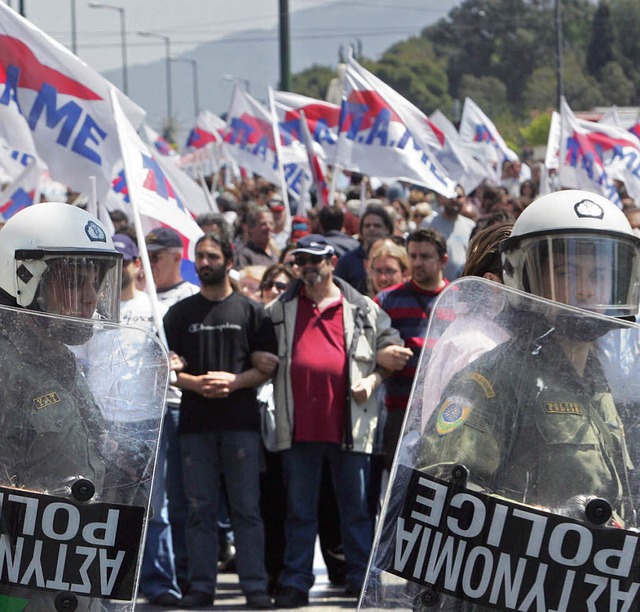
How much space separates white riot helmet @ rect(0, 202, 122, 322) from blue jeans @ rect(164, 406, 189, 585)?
12.3 feet

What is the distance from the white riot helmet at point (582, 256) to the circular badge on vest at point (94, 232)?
113cm

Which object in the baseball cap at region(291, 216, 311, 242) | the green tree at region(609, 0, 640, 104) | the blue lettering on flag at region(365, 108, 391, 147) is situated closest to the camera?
the blue lettering on flag at region(365, 108, 391, 147)

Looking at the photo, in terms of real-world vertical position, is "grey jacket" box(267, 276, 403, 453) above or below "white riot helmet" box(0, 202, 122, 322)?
below

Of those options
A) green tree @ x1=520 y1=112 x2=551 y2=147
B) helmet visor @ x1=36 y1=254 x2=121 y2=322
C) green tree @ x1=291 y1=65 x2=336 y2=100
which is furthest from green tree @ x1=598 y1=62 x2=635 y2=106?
helmet visor @ x1=36 y1=254 x2=121 y2=322

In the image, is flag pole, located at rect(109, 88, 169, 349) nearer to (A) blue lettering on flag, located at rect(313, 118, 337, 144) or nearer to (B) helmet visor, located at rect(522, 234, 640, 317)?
(B) helmet visor, located at rect(522, 234, 640, 317)

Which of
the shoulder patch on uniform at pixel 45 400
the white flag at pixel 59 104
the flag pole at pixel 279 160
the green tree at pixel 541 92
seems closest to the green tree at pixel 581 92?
the green tree at pixel 541 92

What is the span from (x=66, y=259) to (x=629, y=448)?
1512 millimetres

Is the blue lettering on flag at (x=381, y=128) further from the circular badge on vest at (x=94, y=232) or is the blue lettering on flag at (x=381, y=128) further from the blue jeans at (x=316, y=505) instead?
the circular badge on vest at (x=94, y=232)

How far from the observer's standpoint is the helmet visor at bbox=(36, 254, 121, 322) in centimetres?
334

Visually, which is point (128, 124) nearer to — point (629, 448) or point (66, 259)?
point (66, 259)

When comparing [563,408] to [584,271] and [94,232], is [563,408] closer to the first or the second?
[584,271]

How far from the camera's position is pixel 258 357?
6.99m

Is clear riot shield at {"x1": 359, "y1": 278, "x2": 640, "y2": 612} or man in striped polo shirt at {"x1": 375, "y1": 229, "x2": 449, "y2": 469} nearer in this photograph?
clear riot shield at {"x1": 359, "y1": 278, "x2": 640, "y2": 612}

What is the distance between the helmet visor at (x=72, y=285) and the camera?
3.34 metres
